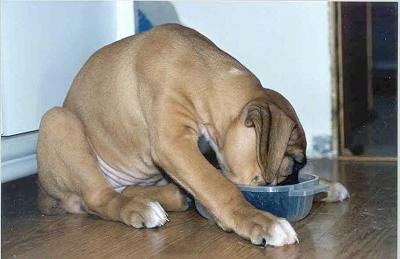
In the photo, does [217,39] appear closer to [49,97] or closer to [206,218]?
[49,97]

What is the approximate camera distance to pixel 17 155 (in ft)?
9.84

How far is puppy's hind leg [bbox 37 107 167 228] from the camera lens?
2.68 m

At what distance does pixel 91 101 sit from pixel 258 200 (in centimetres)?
78

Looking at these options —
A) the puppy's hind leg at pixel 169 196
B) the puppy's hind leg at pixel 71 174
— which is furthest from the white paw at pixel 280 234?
the puppy's hind leg at pixel 169 196

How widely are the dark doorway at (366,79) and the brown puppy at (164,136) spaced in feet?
5.18

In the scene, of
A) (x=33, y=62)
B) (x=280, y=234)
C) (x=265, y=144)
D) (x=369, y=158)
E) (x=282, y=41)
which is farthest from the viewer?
(x=282, y=41)

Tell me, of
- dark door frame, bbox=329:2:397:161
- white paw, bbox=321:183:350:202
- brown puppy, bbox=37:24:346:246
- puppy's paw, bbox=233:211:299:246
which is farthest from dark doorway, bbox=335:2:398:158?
puppy's paw, bbox=233:211:299:246

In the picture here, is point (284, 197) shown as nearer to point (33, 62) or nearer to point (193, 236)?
point (193, 236)

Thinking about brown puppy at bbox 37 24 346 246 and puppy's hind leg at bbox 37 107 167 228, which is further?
puppy's hind leg at bbox 37 107 167 228

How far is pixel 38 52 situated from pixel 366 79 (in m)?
1.92

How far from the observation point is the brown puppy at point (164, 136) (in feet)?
7.79

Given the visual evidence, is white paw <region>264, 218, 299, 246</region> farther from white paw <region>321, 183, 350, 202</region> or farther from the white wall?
the white wall

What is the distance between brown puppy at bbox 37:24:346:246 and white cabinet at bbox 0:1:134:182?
179 mm

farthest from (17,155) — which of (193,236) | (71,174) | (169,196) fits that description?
(193,236)
